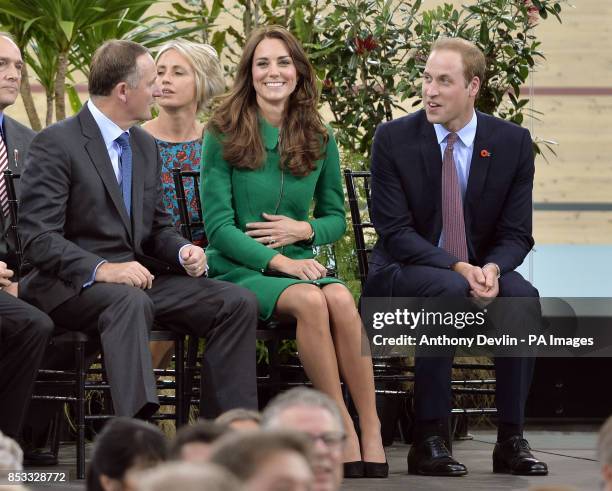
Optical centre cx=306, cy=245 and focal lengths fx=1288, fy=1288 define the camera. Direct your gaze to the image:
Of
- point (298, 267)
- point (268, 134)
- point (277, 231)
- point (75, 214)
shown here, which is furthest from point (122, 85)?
point (298, 267)

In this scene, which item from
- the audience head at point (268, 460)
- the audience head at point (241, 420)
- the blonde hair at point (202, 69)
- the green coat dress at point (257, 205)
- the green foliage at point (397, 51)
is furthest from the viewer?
the green foliage at point (397, 51)

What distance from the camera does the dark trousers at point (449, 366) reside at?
12.7ft

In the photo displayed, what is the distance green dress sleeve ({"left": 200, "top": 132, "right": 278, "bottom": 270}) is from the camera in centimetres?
398

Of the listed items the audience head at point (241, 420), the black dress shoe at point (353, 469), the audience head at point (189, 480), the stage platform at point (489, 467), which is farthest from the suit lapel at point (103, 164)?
the audience head at point (189, 480)

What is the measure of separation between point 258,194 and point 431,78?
0.68 metres

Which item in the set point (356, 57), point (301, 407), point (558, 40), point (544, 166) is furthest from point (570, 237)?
point (301, 407)

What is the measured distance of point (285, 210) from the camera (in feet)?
13.6

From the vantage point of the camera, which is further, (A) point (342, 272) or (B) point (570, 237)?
(B) point (570, 237)

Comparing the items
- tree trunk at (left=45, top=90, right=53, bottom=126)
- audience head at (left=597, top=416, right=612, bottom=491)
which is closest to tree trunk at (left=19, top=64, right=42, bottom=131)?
tree trunk at (left=45, top=90, right=53, bottom=126)

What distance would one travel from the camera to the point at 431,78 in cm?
418

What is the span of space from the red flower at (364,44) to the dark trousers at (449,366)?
1671 millimetres

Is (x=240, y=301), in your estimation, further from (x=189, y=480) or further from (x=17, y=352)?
(x=189, y=480)

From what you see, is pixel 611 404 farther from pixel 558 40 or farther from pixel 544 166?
pixel 558 40

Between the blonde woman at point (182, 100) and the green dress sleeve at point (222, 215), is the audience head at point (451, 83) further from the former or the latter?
the blonde woman at point (182, 100)
